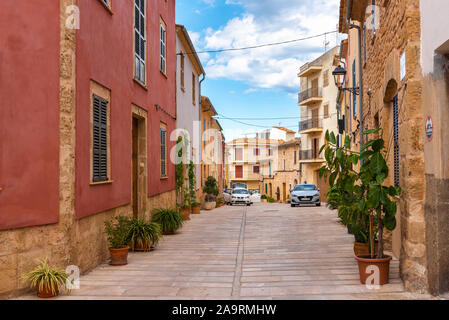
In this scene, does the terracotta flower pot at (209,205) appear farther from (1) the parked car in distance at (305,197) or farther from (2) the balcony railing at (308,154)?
(2) the balcony railing at (308,154)

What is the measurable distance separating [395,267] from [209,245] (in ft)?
12.7

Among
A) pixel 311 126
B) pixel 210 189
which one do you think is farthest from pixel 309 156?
pixel 210 189

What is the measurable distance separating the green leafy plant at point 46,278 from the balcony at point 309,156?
31413 millimetres

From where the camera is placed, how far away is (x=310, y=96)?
37062 millimetres

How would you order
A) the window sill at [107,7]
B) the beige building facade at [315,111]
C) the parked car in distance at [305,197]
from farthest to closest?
the beige building facade at [315,111] < the parked car in distance at [305,197] < the window sill at [107,7]

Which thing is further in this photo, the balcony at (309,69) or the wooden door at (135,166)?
the balcony at (309,69)

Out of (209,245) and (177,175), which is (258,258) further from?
(177,175)

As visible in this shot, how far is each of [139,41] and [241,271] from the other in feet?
20.7

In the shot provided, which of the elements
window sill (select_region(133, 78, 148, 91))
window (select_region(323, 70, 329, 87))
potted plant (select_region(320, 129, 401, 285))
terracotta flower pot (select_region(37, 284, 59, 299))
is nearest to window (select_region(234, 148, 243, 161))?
window (select_region(323, 70, 329, 87))

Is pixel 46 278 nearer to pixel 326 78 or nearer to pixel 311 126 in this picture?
pixel 326 78

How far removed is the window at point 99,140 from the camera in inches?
269

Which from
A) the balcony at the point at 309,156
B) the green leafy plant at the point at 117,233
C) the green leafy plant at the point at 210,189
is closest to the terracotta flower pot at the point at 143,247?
the green leafy plant at the point at 117,233

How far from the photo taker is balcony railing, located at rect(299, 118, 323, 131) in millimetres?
36156
